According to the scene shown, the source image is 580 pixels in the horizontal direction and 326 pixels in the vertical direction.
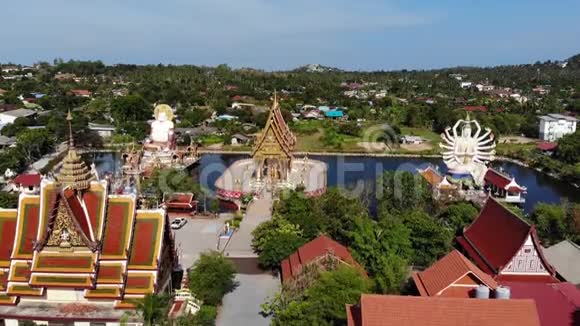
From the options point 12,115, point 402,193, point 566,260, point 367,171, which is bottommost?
point 367,171

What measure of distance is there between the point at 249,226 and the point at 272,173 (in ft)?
31.0

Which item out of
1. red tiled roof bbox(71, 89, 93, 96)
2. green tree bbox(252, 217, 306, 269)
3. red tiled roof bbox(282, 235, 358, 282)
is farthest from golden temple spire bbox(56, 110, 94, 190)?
red tiled roof bbox(71, 89, 93, 96)

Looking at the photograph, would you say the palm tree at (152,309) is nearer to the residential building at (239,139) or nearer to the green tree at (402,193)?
the green tree at (402,193)

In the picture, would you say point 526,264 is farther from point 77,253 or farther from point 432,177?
point 432,177

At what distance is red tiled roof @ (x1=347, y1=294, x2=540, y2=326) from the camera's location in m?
12.1

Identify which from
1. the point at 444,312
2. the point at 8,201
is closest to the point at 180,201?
the point at 8,201

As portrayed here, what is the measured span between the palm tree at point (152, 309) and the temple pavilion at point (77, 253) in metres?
0.68

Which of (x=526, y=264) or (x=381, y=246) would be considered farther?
(x=381, y=246)

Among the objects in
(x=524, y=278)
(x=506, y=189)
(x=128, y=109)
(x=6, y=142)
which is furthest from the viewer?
(x=128, y=109)

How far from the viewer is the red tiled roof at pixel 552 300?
562 inches

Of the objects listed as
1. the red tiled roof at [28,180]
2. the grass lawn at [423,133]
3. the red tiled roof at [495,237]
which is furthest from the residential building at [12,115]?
the red tiled roof at [495,237]

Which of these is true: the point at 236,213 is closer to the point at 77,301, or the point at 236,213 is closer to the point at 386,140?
the point at 77,301

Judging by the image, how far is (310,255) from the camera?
771 inches

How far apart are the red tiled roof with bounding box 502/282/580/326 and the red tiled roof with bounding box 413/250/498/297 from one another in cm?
79
